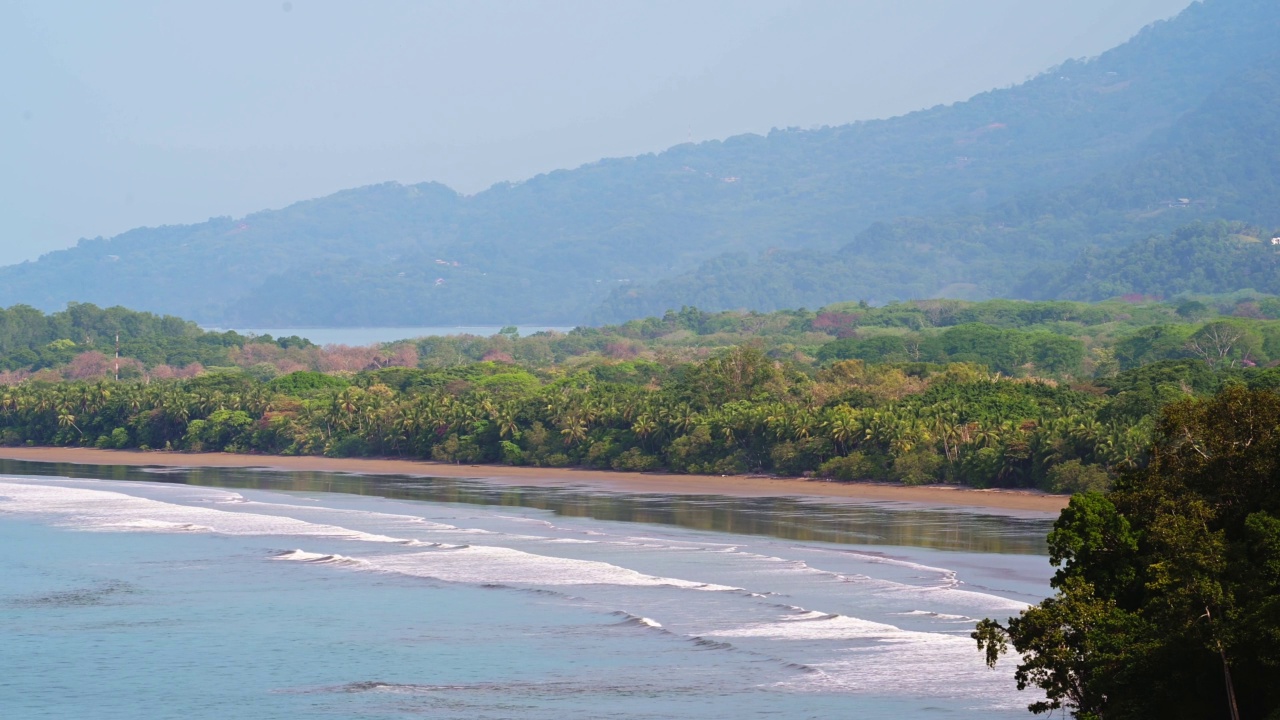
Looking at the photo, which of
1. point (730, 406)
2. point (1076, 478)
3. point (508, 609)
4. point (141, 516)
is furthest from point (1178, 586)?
point (730, 406)

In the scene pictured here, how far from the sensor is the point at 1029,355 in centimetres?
11438

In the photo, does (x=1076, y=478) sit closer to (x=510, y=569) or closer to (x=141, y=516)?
(x=510, y=569)

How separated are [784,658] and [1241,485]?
1025 cm

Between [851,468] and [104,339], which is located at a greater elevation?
[104,339]

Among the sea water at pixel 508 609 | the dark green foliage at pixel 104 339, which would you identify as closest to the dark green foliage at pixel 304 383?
the sea water at pixel 508 609

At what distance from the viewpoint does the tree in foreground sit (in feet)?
62.2

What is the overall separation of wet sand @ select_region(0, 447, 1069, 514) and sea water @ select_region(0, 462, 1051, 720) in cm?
376

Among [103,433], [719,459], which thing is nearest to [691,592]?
[719,459]

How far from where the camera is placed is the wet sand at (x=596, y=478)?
55469 mm

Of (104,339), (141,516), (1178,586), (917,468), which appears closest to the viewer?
(1178,586)

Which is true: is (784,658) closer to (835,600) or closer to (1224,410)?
(835,600)

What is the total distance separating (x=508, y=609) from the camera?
34844 mm

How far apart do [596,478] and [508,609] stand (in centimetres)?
3318

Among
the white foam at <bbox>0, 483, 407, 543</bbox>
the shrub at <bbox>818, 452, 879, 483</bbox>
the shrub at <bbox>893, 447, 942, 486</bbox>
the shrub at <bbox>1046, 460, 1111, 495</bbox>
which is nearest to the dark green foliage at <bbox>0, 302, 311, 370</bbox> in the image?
the white foam at <bbox>0, 483, 407, 543</bbox>
